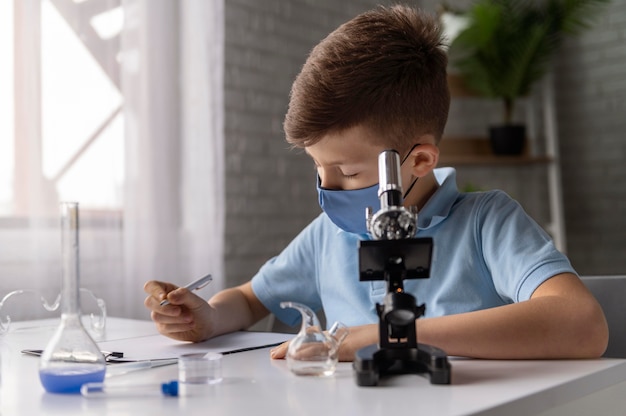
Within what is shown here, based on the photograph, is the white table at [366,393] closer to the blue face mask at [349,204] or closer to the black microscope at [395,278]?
the black microscope at [395,278]

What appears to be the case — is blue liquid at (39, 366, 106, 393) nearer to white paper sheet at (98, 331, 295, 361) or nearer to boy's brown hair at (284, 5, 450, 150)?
white paper sheet at (98, 331, 295, 361)

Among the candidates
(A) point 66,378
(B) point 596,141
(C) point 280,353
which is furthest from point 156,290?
(B) point 596,141

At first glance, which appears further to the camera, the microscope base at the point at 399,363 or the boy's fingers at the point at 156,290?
the boy's fingers at the point at 156,290

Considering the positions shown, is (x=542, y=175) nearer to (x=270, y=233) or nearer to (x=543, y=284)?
(x=270, y=233)

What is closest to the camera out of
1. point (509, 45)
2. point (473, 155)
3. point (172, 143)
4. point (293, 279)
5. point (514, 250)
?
point (514, 250)

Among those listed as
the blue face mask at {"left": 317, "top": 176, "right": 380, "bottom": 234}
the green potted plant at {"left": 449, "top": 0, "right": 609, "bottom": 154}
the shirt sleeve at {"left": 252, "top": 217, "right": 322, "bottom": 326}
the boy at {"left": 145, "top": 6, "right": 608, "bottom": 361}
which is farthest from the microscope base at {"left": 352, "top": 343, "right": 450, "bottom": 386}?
the green potted plant at {"left": 449, "top": 0, "right": 609, "bottom": 154}

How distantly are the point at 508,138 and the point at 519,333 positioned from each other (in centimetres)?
330

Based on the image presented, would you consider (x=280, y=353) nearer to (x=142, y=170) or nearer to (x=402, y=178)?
(x=402, y=178)

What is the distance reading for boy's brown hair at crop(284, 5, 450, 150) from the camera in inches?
47.8

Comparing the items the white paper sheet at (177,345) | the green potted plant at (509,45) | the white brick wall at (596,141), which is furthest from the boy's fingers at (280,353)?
the white brick wall at (596,141)

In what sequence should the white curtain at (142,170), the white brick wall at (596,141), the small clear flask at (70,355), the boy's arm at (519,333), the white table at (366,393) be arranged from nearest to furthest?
1. the white table at (366,393)
2. the small clear flask at (70,355)
3. the boy's arm at (519,333)
4. the white curtain at (142,170)
5. the white brick wall at (596,141)

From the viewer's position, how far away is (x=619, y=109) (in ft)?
14.7

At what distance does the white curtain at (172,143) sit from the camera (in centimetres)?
287

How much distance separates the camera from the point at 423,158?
1277 millimetres
